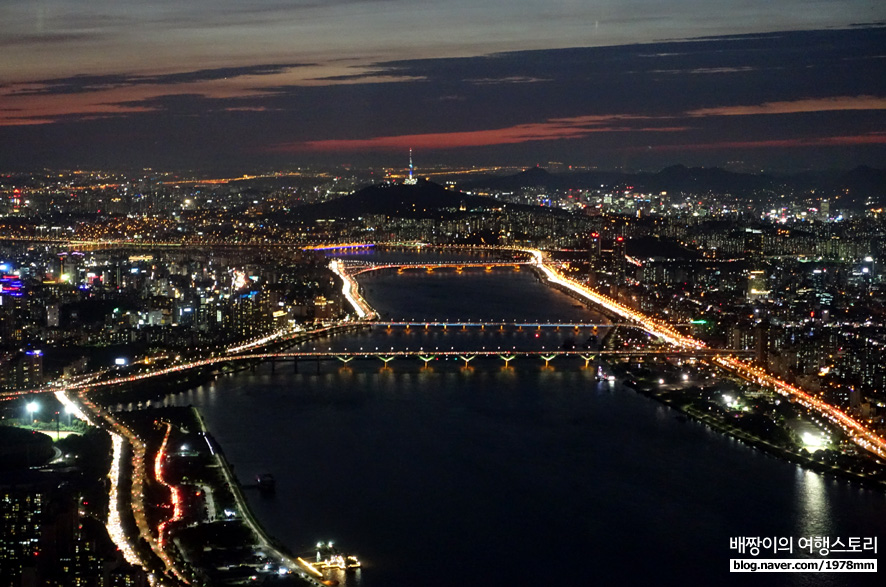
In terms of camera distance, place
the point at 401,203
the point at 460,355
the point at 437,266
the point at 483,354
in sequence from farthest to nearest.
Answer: the point at 401,203 → the point at 437,266 → the point at 483,354 → the point at 460,355

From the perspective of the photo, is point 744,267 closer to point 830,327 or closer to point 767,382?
point 830,327

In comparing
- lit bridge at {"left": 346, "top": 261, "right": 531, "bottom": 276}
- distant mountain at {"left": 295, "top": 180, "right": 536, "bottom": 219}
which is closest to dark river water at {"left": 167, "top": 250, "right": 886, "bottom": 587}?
lit bridge at {"left": 346, "top": 261, "right": 531, "bottom": 276}

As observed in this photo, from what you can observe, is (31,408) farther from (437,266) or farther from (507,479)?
(437,266)

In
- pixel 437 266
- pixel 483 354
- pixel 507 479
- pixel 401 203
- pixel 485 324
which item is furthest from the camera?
pixel 401 203

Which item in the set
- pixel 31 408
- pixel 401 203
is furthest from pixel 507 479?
pixel 401 203

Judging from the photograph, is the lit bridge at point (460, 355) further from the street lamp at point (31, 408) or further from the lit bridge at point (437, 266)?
the lit bridge at point (437, 266)

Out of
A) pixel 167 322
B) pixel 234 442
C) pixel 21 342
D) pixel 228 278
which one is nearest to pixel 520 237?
pixel 228 278

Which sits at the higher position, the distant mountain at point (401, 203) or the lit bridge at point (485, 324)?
the distant mountain at point (401, 203)

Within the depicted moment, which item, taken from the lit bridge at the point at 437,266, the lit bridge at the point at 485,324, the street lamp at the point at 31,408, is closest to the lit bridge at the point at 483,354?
the lit bridge at the point at 485,324
